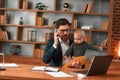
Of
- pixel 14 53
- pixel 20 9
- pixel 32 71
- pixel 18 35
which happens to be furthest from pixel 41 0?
pixel 32 71

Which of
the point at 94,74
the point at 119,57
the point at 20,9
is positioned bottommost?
the point at 119,57

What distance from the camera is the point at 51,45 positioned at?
11.9 feet

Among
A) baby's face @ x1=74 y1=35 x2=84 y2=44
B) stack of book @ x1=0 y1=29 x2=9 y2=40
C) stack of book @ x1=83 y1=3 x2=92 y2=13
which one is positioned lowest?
stack of book @ x1=0 y1=29 x2=9 y2=40

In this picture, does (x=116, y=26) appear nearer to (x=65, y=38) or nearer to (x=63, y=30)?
(x=65, y=38)

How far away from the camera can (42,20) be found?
6254mm

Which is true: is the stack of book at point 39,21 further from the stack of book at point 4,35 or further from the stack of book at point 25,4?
the stack of book at point 4,35

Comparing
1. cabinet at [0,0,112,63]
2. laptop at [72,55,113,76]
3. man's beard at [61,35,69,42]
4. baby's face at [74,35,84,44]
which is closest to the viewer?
laptop at [72,55,113,76]

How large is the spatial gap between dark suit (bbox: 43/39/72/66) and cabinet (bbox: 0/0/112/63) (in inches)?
97.7

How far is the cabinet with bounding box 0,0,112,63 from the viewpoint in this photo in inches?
239

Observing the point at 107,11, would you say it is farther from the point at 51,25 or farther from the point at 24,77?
the point at 24,77

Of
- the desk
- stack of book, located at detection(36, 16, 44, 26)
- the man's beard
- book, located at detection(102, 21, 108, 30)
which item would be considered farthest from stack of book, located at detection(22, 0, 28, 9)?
the desk

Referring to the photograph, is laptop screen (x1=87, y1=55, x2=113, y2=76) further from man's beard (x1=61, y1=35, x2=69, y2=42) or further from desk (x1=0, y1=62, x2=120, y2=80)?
man's beard (x1=61, y1=35, x2=69, y2=42)

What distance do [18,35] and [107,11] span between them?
7.16ft

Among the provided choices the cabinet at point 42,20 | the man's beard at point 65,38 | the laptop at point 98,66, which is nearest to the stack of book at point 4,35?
the cabinet at point 42,20
